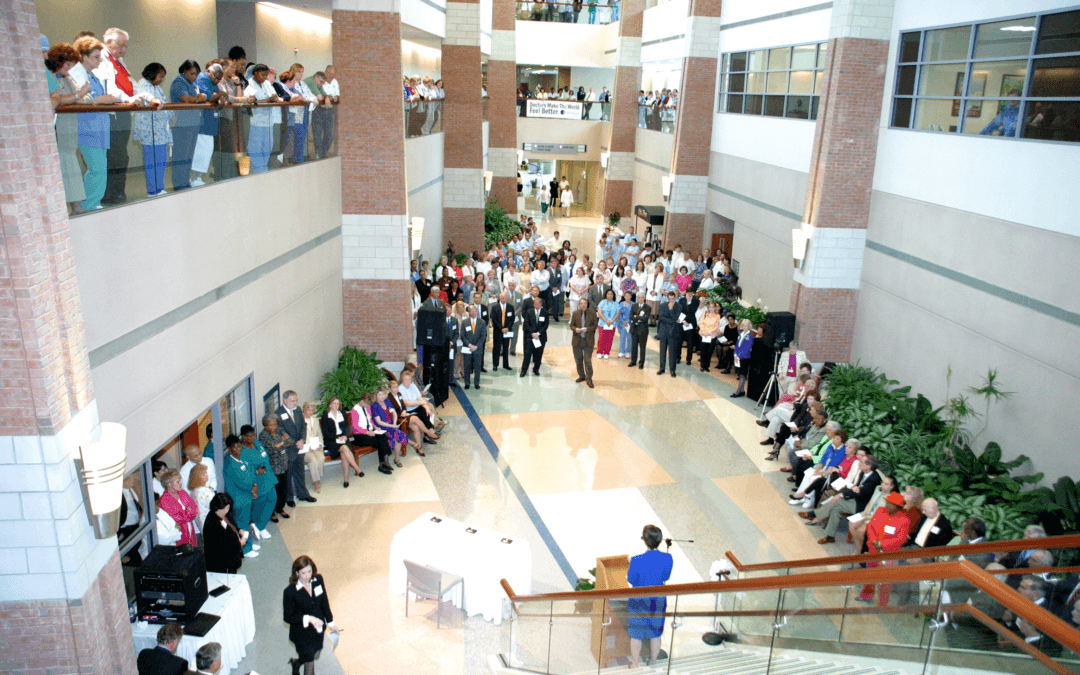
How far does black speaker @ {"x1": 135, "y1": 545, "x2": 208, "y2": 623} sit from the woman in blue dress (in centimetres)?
360

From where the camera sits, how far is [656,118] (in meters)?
27.7

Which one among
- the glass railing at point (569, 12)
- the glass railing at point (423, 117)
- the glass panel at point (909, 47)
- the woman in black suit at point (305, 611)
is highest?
the glass railing at point (569, 12)

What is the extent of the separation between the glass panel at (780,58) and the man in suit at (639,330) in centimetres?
601

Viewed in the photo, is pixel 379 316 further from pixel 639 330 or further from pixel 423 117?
pixel 423 117

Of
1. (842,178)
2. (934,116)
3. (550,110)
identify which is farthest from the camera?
(550,110)

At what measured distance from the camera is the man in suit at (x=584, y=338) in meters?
14.7

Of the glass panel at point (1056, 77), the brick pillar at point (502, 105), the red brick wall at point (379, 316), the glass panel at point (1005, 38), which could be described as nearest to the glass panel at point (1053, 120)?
the glass panel at point (1056, 77)

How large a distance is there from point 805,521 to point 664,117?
18.8 meters

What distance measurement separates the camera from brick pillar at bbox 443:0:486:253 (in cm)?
2183

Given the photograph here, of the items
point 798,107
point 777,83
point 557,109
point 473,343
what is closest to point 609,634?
point 473,343

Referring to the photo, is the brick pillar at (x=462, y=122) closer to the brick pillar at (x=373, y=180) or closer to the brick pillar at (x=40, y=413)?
the brick pillar at (x=373, y=180)

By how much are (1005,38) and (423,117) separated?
12.1m

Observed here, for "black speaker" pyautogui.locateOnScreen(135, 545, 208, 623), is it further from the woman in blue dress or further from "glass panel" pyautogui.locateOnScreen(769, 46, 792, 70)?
"glass panel" pyautogui.locateOnScreen(769, 46, 792, 70)

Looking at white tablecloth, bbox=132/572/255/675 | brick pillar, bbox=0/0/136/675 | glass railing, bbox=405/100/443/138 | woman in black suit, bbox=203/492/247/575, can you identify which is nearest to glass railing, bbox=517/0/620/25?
glass railing, bbox=405/100/443/138
